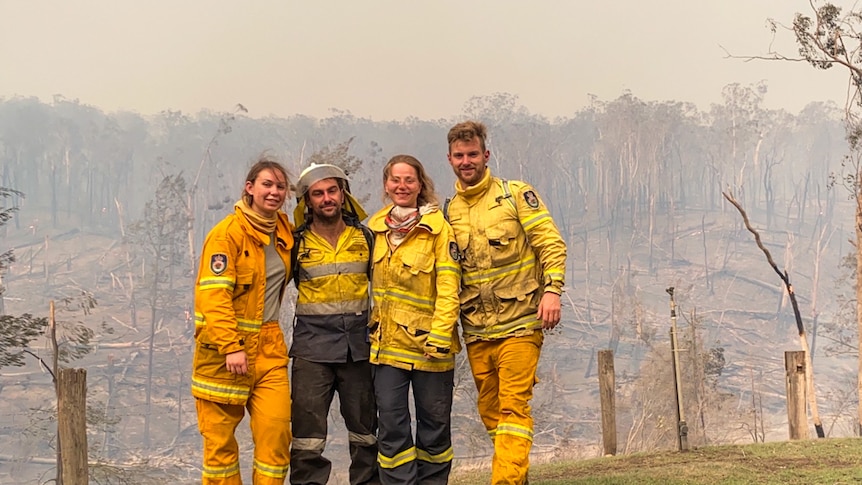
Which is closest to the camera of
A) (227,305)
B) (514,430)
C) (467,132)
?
(227,305)

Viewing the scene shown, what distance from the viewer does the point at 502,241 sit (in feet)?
15.5

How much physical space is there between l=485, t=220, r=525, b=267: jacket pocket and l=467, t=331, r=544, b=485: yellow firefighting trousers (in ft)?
1.55

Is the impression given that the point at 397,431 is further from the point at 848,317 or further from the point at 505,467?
the point at 848,317

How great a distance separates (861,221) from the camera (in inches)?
601

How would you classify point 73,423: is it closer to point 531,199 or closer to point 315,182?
point 315,182

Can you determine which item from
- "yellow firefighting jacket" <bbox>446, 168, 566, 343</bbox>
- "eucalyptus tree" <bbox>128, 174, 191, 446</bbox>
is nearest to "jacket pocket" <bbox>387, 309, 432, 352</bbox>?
"yellow firefighting jacket" <bbox>446, 168, 566, 343</bbox>

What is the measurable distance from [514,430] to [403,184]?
1521 millimetres

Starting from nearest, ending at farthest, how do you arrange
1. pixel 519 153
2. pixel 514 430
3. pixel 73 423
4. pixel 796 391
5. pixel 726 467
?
1. pixel 514 430
2. pixel 726 467
3. pixel 73 423
4. pixel 796 391
5. pixel 519 153

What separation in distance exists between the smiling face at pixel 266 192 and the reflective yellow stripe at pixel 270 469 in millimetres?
1375

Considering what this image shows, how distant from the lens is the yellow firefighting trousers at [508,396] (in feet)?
14.6

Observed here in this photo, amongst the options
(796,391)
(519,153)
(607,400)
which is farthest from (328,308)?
(519,153)

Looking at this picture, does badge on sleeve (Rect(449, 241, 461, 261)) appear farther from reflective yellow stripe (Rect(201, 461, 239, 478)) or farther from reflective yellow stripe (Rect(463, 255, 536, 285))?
reflective yellow stripe (Rect(201, 461, 239, 478))

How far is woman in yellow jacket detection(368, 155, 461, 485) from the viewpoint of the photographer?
14.8ft

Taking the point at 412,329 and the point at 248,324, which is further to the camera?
the point at 412,329
